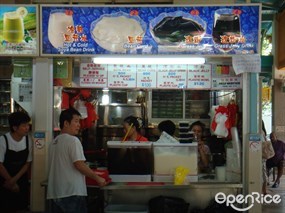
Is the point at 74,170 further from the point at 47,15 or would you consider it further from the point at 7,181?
the point at 47,15

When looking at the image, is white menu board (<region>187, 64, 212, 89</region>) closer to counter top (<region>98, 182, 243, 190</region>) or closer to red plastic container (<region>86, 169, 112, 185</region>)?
counter top (<region>98, 182, 243, 190</region>)

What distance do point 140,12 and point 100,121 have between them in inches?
151

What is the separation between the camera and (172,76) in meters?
5.94

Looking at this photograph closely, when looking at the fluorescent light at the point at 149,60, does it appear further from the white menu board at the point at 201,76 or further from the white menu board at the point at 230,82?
the white menu board at the point at 230,82

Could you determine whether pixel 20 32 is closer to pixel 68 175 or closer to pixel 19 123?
pixel 19 123

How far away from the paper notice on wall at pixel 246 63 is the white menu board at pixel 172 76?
2.94 ft

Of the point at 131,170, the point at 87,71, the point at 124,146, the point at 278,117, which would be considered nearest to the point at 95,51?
the point at 87,71

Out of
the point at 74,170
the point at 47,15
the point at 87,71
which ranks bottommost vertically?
the point at 74,170

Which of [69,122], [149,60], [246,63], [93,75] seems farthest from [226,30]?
[69,122]

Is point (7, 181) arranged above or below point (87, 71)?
below

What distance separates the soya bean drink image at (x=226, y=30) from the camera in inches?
208

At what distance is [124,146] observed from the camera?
17.2 feet

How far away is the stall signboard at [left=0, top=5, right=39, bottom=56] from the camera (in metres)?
5.42

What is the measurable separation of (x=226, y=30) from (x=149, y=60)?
114cm
